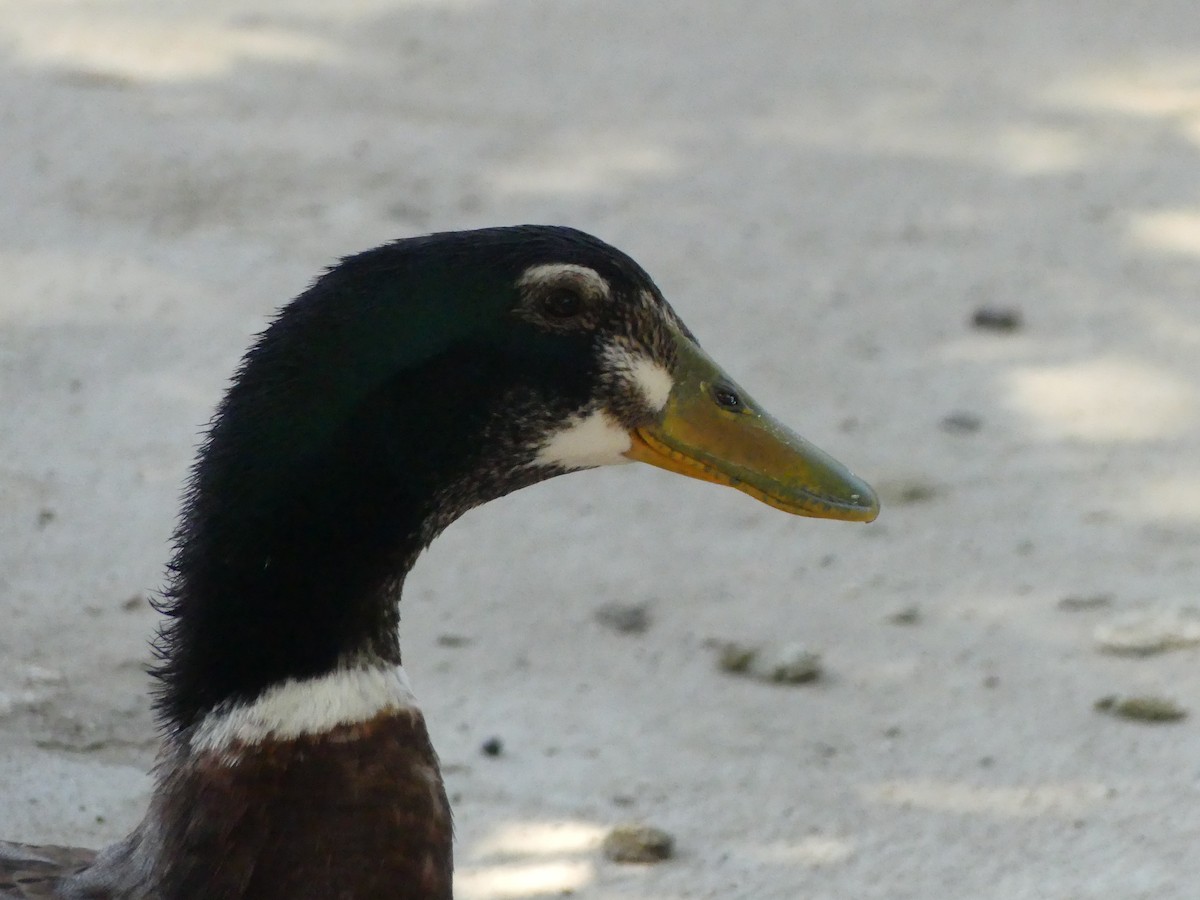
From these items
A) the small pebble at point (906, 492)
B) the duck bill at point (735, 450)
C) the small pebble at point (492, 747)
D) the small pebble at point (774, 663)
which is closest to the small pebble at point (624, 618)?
the small pebble at point (774, 663)

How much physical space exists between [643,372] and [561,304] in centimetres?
17

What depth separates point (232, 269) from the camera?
5.27 metres

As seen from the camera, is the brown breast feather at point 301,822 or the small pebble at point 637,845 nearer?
the brown breast feather at point 301,822

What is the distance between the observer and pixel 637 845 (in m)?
3.30

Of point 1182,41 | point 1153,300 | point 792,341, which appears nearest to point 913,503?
point 792,341

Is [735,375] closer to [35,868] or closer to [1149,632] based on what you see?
[1149,632]

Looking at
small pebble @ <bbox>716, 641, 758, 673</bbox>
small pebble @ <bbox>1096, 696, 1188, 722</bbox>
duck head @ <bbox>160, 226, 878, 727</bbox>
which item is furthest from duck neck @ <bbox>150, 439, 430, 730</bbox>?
small pebble @ <bbox>1096, 696, 1188, 722</bbox>

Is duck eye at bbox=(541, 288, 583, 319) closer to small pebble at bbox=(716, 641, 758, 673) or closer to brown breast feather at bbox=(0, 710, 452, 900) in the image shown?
brown breast feather at bbox=(0, 710, 452, 900)

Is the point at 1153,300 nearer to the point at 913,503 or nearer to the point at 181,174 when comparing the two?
the point at 913,503

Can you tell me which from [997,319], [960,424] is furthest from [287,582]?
[997,319]

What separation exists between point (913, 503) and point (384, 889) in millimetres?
2327

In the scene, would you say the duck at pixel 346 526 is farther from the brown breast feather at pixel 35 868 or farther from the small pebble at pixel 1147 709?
the small pebble at pixel 1147 709

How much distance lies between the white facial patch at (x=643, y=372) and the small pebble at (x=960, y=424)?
2.31 m

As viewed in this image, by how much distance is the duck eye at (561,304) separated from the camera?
95.6 inches
